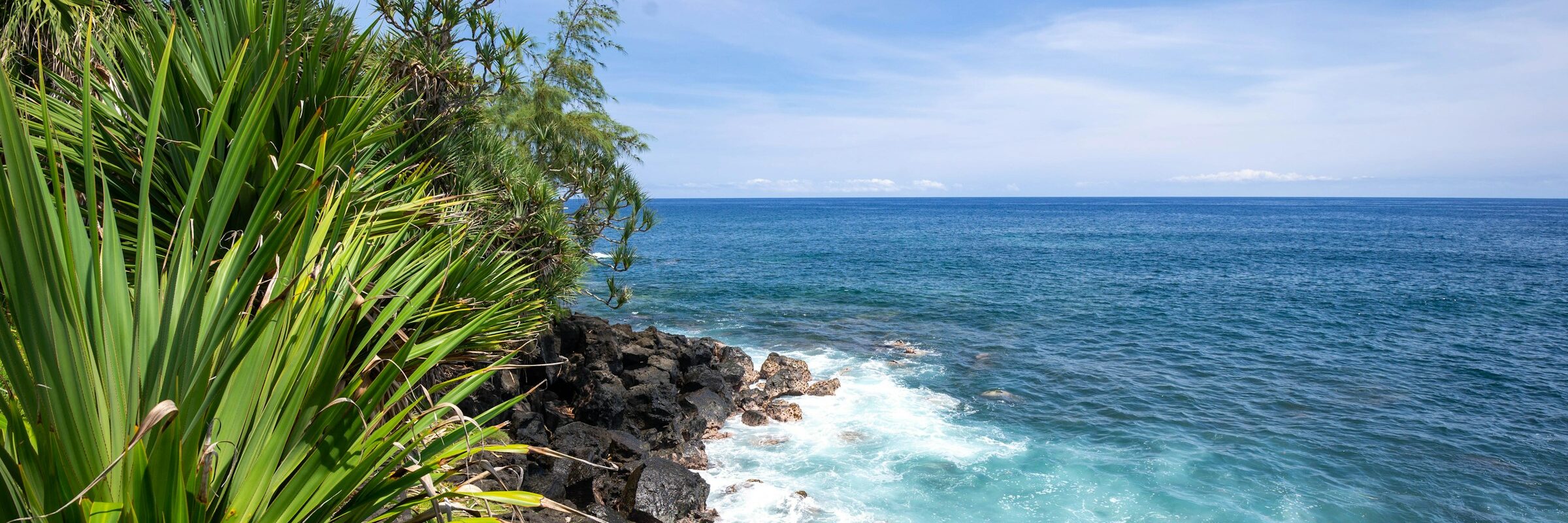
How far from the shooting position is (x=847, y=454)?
15.5m

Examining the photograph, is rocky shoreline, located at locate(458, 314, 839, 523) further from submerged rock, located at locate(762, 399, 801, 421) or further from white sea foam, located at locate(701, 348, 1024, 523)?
white sea foam, located at locate(701, 348, 1024, 523)

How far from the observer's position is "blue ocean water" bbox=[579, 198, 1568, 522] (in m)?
13.9

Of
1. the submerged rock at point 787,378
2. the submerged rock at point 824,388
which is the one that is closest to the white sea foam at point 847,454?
the submerged rock at point 824,388

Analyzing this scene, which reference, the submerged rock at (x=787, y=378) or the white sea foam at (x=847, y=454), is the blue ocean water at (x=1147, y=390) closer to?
the white sea foam at (x=847, y=454)

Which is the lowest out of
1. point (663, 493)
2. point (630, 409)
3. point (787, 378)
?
point (787, 378)

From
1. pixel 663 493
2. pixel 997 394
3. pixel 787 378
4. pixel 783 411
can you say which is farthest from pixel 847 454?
pixel 997 394

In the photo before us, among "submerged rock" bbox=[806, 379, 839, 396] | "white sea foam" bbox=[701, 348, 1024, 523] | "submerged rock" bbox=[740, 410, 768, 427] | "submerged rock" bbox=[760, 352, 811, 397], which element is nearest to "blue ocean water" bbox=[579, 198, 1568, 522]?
"white sea foam" bbox=[701, 348, 1024, 523]

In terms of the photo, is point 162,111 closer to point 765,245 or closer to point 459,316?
point 459,316

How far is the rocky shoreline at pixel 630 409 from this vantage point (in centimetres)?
1126

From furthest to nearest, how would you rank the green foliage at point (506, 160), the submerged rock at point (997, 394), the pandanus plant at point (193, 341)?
the submerged rock at point (997, 394), the green foliage at point (506, 160), the pandanus plant at point (193, 341)

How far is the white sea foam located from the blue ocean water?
0.06m

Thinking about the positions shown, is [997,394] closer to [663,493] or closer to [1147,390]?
[1147,390]

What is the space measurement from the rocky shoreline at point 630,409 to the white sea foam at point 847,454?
1.78 feet

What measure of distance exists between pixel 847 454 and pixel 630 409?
4.32 metres
